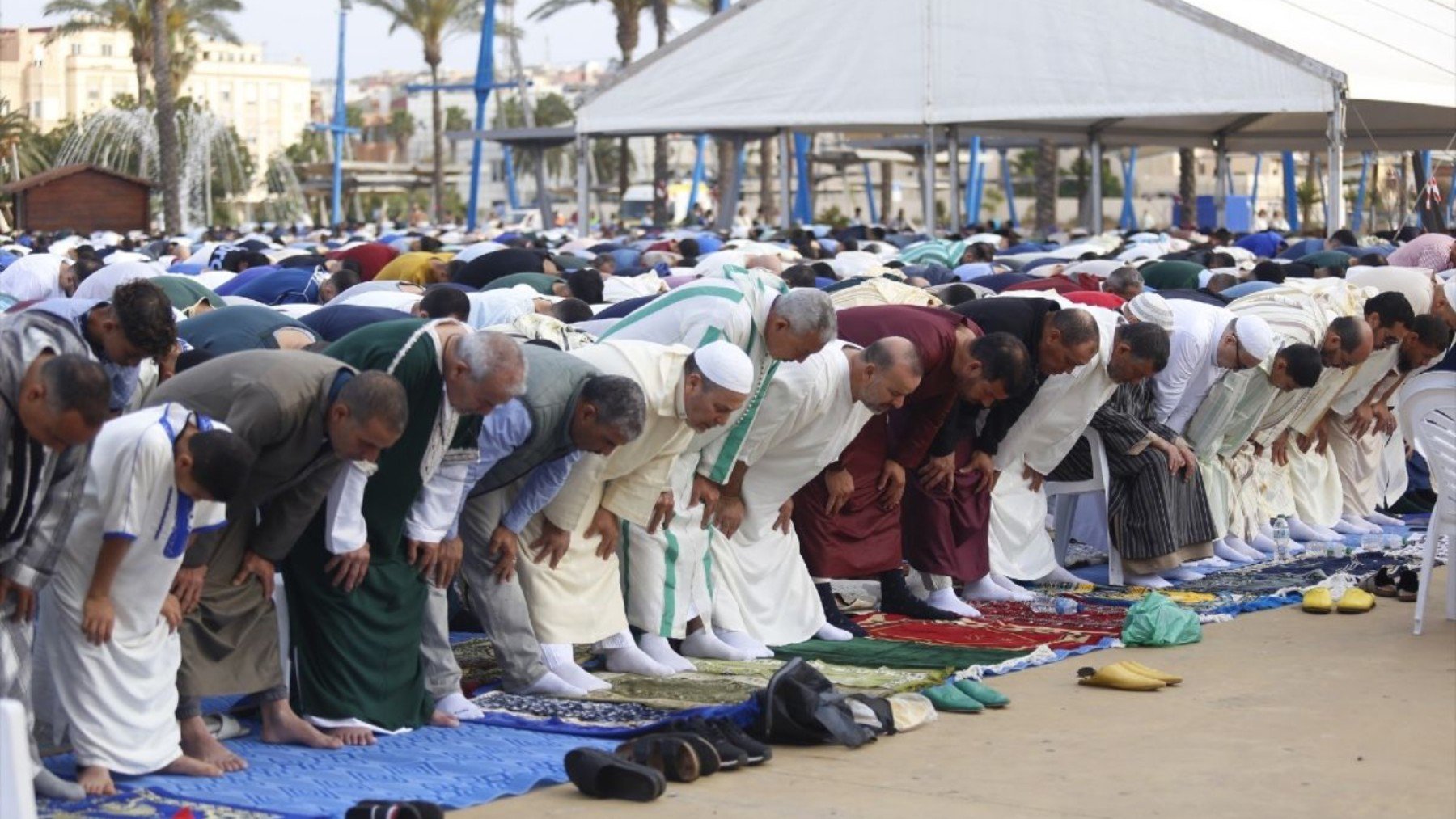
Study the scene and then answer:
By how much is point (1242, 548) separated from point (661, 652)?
13.2ft

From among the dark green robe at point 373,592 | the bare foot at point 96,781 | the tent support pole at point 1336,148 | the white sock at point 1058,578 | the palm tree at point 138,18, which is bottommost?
the white sock at point 1058,578

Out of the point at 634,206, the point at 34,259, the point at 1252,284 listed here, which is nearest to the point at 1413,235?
the point at 1252,284

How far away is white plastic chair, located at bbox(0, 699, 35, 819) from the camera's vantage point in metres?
3.77

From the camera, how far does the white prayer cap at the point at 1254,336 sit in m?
9.94

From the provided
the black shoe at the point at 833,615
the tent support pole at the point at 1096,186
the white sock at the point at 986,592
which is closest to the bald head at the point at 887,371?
the black shoe at the point at 833,615

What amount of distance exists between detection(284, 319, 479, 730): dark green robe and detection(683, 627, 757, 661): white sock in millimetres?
1522

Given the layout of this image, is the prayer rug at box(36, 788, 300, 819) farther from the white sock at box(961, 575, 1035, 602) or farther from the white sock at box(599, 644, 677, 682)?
the white sock at box(961, 575, 1035, 602)

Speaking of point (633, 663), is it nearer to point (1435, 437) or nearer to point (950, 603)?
point (950, 603)

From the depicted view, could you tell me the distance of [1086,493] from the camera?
10078 mm

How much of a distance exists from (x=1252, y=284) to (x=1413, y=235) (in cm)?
759

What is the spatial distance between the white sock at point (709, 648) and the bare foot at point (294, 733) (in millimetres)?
1788

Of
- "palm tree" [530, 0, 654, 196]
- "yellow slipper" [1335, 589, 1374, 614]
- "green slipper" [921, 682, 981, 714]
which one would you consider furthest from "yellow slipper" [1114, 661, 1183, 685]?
"palm tree" [530, 0, 654, 196]

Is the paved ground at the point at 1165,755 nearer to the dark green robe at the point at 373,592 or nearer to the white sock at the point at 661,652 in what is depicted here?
the dark green robe at the point at 373,592

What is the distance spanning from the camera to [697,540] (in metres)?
7.71
